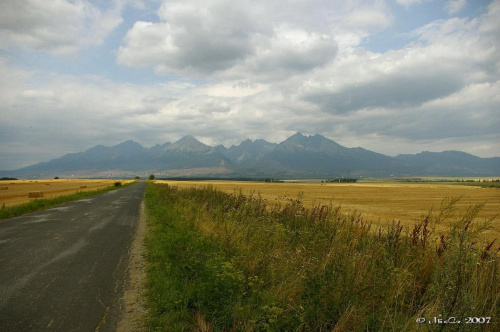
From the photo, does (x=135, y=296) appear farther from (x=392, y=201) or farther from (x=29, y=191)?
(x=29, y=191)

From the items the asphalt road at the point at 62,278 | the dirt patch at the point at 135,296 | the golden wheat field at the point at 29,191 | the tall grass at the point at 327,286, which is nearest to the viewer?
the tall grass at the point at 327,286

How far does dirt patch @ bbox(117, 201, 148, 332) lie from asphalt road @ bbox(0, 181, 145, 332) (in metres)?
0.16

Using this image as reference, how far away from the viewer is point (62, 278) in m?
7.40

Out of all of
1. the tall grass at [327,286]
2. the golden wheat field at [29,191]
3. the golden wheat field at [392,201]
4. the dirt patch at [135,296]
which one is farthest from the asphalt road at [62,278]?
the golden wheat field at [29,191]

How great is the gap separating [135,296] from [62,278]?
254 centimetres

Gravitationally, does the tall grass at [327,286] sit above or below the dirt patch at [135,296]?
above

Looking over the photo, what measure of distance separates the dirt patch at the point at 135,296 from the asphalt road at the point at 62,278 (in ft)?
0.52

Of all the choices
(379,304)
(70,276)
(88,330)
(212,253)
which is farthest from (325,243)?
(70,276)

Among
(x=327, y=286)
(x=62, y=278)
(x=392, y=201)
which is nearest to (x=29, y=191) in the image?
(x=62, y=278)

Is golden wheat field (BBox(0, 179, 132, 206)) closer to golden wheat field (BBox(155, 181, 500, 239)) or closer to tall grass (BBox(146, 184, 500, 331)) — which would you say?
golden wheat field (BBox(155, 181, 500, 239))

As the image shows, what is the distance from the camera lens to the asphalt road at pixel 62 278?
531cm

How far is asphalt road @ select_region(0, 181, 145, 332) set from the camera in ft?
17.4

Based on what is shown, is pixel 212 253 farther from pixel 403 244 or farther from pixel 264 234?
pixel 403 244

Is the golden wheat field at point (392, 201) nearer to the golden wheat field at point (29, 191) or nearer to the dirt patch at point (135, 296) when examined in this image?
the dirt patch at point (135, 296)
